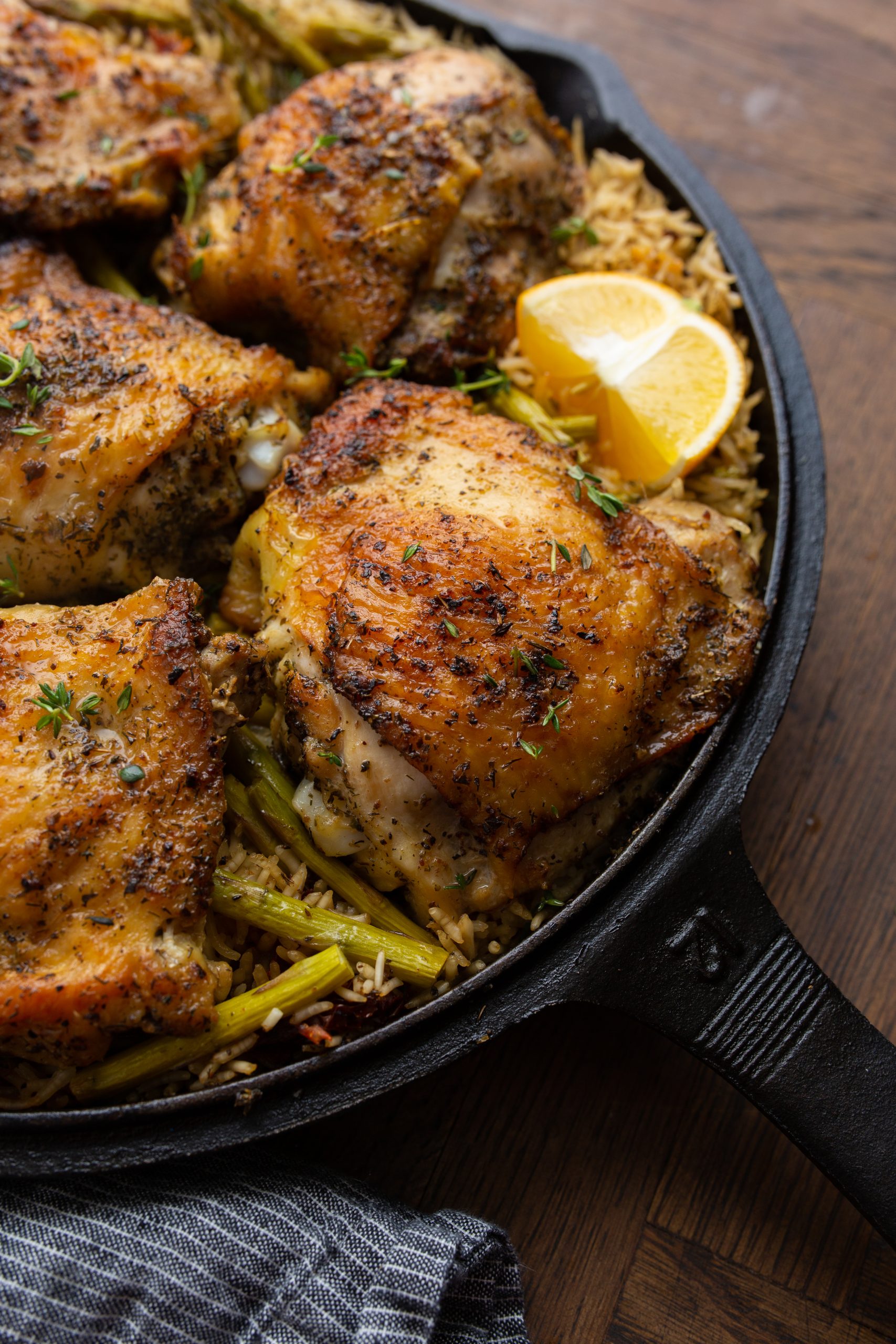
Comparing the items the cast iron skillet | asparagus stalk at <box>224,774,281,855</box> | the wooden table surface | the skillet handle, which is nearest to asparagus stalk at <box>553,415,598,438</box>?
the cast iron skillet

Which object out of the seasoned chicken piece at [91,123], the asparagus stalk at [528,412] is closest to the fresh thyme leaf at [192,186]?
the seasoned chicken piece at [91,123]

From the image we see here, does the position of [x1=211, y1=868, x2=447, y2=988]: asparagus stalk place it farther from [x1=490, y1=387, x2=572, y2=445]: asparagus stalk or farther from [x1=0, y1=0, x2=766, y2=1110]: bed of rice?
[x1=490, y1=387, x2=572, y2=445]: asparagus stalk

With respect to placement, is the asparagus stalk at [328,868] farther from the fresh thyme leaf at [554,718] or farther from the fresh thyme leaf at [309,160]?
the fresh thyme leaf at [309,160]

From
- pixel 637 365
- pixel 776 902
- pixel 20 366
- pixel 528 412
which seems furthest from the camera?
pixel 776 902

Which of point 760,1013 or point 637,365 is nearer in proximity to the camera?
point 760,1013

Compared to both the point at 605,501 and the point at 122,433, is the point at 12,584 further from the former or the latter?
the point at 605,501

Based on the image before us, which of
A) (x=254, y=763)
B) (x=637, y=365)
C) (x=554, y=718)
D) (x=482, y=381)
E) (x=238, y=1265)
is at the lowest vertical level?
(x=238, y=1265)

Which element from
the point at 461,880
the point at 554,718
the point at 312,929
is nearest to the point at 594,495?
the point at 554,718
